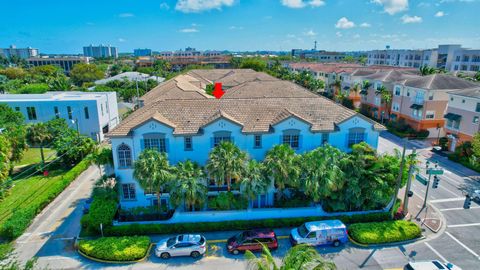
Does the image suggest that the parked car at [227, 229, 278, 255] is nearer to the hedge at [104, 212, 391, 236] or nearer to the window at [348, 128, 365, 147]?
the hedge at [104, 212, 391, 236]

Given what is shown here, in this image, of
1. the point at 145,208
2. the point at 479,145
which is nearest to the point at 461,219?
the point at 479,145

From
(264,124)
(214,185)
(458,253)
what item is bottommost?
(458,253)

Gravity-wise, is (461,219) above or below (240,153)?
below

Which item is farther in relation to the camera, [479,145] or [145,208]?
[479,145]

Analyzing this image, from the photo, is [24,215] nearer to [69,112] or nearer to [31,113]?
[69,112]

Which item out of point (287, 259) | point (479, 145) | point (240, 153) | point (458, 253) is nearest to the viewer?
point (287, 259)

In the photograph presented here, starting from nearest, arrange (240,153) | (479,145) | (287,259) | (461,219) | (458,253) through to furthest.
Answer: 1. (287,259)
2. (458,253)
3. (240,153)
4. (461,219)
5. (479,145)

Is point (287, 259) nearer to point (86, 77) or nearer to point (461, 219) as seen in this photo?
point (461, 219)

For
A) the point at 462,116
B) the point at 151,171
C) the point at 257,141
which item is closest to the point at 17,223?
the point at 151,171
